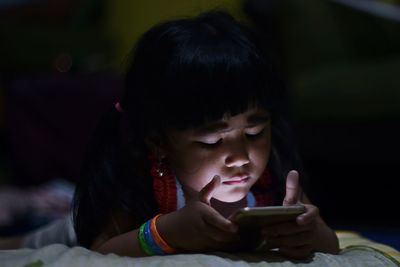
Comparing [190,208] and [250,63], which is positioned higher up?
[250,63]

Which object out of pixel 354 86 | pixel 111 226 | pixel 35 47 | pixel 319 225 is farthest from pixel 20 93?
pixel 319 225

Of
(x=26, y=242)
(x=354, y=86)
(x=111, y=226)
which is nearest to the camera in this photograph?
(x=111, y=226)

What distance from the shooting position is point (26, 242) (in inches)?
55.9

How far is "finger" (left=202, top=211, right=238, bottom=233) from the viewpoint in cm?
84

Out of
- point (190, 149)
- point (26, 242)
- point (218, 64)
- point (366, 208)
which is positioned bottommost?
point (366, 208)

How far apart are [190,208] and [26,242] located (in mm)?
654

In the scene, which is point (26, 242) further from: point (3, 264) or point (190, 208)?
point (190, 208)

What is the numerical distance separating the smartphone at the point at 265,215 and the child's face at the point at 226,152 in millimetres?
62

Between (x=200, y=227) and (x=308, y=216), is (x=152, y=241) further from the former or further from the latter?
(x=308, y=216)

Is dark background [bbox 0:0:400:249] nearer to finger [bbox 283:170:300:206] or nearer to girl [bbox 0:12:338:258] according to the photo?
girl [bbox 0:12:338:258]

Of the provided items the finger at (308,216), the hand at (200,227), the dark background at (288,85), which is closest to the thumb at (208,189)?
the hand at (200,227)

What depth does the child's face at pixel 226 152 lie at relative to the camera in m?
0.88

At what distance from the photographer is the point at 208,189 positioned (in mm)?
856

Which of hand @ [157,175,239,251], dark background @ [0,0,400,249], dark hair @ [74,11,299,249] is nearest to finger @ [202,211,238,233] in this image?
hand @ [157,175,239,251]
